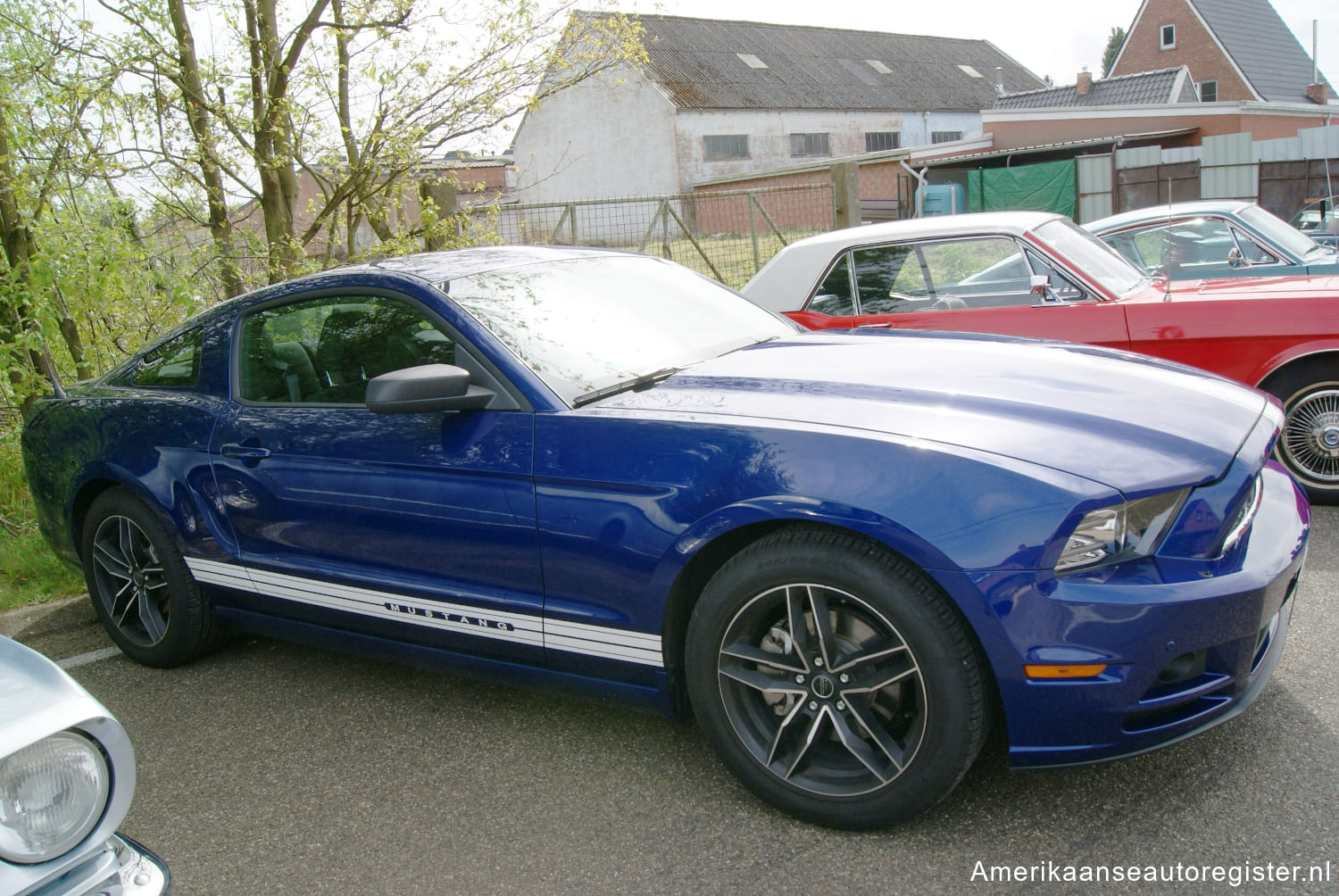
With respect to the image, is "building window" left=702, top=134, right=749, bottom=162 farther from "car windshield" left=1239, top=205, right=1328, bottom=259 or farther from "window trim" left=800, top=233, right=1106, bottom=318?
"window trim" left=800, top=233, right=1106, bottom=318

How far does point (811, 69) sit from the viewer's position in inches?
1571

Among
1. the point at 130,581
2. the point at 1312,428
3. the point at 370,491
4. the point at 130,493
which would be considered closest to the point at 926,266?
the point at 1312,428

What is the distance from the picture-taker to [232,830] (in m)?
2.95

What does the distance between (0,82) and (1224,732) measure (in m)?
7.19

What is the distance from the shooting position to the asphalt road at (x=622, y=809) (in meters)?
2.45

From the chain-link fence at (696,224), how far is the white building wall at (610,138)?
74.2ft

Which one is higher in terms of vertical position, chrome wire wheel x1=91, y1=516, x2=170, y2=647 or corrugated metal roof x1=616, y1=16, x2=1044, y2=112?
corrugated metal roof x1=616, y1=16, x2=1044, y2=112

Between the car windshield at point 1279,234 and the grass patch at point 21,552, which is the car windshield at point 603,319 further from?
the car windshield at point 1279,234

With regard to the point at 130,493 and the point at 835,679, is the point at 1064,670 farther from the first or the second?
the point at 130,493

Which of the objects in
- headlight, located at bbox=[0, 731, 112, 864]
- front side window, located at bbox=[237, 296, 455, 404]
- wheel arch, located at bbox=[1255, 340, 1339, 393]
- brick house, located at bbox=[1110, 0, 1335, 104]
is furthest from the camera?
brick house, located at bbox=[1110, 0, 1335, 104]

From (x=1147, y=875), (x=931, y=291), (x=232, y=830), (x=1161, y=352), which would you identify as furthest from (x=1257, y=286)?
(x=232, y=830)

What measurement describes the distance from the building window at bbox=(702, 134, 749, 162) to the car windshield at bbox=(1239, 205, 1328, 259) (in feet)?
93.2

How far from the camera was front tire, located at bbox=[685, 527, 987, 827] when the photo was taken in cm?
243

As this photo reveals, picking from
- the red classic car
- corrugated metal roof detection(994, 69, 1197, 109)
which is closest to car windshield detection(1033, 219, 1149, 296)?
the red classic car
